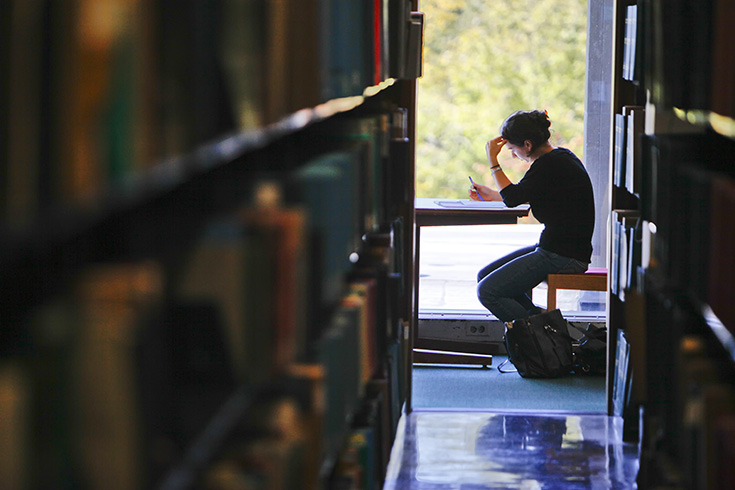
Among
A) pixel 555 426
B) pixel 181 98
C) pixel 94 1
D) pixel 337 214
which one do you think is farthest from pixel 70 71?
pixel 555 426

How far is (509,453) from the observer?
334cm

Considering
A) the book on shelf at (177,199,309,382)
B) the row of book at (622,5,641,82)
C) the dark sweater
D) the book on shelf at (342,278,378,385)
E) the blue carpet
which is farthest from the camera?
the dark sweater

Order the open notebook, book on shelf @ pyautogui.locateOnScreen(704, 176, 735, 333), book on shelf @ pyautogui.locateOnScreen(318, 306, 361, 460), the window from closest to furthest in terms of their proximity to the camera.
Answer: book on shelf @ pyautogui.locateOnScreen(704, 176, 735, 333), book on shelf @ pyautogui.locateOnScreen(318, 306, 361, 460), the open notebook, the window

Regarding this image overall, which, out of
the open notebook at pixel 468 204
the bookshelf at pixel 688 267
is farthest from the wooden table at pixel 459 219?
the bookshelf at pixel 688 267

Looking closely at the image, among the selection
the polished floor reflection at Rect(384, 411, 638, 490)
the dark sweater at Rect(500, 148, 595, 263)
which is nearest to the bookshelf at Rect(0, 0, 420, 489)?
the polished floor reflection at Rect(384, 411, 638, 490)

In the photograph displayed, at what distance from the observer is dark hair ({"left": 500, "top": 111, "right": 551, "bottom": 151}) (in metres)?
4.27

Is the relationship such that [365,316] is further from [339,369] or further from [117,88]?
[117,88]

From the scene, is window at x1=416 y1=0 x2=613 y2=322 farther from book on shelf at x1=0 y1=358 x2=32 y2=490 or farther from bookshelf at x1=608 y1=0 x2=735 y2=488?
book on shelf at x1=0 y1=358 x2=32 y2=490

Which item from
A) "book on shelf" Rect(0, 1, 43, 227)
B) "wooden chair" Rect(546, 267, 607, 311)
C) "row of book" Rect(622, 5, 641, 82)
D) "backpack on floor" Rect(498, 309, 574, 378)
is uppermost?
"row of book" Rect(622, 5, 641, 82)

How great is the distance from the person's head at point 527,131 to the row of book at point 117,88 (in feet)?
10.2

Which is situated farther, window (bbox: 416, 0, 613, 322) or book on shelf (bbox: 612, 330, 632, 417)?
window (bbox: 416, 0, 613, 322)

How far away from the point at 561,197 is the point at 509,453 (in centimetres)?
138

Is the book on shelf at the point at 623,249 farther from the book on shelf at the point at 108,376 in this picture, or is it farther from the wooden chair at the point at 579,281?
the book on shelf at the point at 108,376

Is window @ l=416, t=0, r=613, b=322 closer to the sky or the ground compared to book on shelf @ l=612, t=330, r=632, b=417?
closer to the sky
